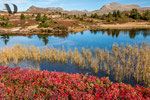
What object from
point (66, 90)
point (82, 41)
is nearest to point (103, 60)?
point (66, 90)

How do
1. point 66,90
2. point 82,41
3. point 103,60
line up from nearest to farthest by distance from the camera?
point 66,90 < point 103,60 < point 82,41

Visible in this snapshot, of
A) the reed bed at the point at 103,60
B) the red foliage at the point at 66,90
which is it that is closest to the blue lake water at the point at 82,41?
the reed bed at the point at 103,60

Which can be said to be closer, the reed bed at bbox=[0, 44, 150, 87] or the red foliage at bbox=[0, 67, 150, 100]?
the red foliage at bbox=[0, 67, 150, 100]

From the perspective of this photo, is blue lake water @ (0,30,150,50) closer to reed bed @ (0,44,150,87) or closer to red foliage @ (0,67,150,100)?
reed bed @ (0,44,150,87)

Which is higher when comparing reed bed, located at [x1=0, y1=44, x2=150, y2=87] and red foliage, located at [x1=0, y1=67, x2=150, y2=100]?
red foliage, located at [x1=0, y1=67, x2=150, y2=100]

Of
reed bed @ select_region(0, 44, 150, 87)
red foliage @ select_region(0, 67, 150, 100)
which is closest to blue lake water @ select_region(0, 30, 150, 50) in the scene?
reed bed @ select_region(0, 44, 150, 87)

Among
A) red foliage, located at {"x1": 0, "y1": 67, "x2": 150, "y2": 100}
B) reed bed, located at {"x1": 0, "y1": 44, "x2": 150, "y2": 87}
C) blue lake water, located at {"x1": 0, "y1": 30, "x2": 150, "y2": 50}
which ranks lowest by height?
reed bed, located at {"x1": 0, "y1": 44, "x2": 150, "y2": 87}

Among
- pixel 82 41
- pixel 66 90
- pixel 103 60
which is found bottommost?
pixel 103 60

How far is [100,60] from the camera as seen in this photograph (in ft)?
48.9

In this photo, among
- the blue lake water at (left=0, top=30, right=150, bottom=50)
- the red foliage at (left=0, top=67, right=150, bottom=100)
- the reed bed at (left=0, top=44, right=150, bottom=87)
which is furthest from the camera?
the blue lake water at (left=0, top=30, right=150, bottom=50)

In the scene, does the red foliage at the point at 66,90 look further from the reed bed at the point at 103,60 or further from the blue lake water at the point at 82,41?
the blue lake water at the point at 82,41

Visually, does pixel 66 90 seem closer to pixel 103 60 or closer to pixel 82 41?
pixel 103 60

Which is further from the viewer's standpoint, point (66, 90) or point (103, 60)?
point (103, 60)

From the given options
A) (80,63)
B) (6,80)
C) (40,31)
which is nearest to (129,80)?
(80,63)
